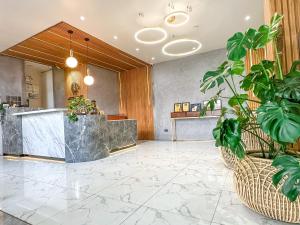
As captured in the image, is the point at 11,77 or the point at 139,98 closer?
the point at 11,77

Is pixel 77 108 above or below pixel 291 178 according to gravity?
above

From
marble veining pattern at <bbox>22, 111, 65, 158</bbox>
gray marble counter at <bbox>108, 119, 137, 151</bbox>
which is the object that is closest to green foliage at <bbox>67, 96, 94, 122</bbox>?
marble veining pattern at <bbox>22, 111, 65, 158</bbox>

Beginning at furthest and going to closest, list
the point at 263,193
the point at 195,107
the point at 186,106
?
the point at 186,106 < the point at 195,107 < the point at 263,193

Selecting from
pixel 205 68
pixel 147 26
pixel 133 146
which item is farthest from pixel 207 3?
pixel 133 146

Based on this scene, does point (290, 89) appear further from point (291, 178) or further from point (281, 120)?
point (291, 178)

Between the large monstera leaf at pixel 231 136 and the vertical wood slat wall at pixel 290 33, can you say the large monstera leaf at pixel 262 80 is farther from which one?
the vertical wood slat wall at pixel 290 33

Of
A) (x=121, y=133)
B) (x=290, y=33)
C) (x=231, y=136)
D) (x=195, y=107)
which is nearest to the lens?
(x=231, y=136)

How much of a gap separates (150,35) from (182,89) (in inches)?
106

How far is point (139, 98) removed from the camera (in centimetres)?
819

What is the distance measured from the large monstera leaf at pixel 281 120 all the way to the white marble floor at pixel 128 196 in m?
0.88

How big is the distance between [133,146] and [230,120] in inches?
193

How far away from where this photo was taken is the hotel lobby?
1.50 meters

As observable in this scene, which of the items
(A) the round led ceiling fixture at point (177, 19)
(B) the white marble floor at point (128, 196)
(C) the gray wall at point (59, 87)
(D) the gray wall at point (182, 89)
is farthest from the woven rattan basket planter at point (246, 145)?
(C) the gray wall at point (59, 87)

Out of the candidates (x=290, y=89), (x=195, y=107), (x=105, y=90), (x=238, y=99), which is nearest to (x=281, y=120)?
(x=290, y=89)
